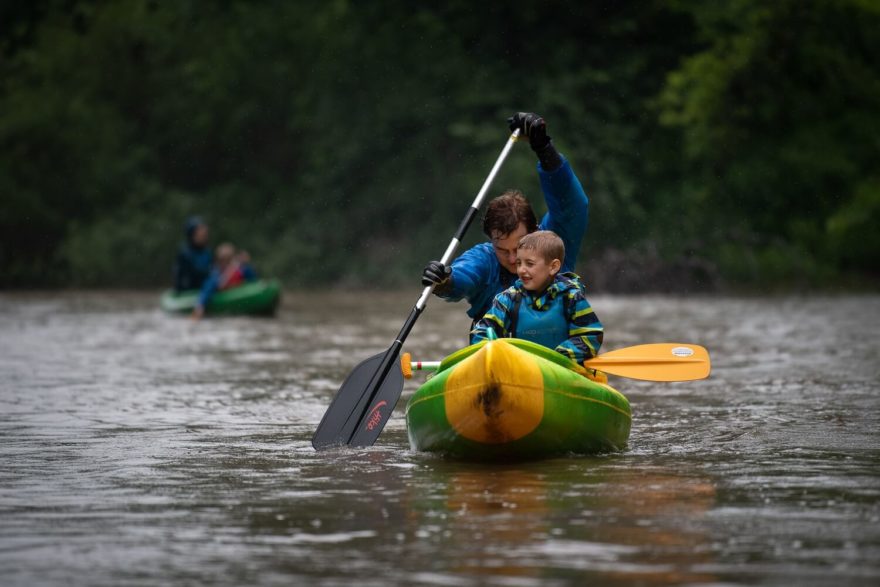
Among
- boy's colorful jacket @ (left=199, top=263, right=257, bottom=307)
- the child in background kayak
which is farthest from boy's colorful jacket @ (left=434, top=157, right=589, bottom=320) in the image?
boy's colorful jacket @ (left=199, top=263, right=257, bottom=307)

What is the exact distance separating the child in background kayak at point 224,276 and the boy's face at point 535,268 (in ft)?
47.0

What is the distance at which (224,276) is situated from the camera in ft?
71.1

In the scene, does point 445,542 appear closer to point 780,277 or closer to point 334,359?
point 334,359

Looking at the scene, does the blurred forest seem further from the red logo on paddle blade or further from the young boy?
the young boy

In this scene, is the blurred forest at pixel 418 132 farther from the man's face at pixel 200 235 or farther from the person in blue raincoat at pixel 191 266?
the man's face at pixel 200 235

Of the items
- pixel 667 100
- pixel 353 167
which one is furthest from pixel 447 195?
pixel 667 100

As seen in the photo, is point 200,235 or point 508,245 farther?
point 200,235

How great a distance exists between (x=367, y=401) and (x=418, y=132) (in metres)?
29.1

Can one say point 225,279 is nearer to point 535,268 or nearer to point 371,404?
point 371,404

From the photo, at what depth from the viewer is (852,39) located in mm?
30609

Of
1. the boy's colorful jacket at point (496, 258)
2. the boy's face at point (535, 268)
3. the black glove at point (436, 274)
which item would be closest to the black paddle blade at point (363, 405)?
the boy's colorful jacket at point (496, 258)

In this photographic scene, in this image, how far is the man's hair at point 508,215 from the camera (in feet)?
23.5

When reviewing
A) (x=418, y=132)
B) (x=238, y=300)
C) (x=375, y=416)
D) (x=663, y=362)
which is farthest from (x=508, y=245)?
(x=418, y=132)

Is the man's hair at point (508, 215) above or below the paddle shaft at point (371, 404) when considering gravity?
above
